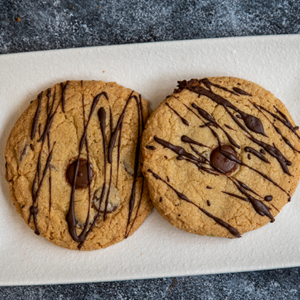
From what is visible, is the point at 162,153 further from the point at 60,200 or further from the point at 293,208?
the point at 293,208

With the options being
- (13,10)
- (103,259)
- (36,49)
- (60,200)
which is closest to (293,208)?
(103,259)

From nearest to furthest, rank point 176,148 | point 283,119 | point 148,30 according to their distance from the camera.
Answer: point 176,148
point 283,119
point 148,30

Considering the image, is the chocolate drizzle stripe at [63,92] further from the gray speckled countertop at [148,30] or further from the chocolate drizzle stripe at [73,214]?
the gray speckled countertop at [148,30]

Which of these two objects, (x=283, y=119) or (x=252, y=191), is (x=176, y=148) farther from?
(x=283, y=119)

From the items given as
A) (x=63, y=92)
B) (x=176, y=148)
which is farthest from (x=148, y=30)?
(x=176, y=148)

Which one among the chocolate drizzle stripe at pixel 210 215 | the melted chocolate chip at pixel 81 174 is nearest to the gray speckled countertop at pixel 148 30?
the chocolate drizzle stripe at pixel 210 215

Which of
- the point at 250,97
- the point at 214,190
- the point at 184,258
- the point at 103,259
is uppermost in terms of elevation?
the point at 250,97

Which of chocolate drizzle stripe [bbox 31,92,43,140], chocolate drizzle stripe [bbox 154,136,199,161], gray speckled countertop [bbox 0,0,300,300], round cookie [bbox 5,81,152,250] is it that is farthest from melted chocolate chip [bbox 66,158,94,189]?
gray speckled countertop [bbox 0,0,300,300]
